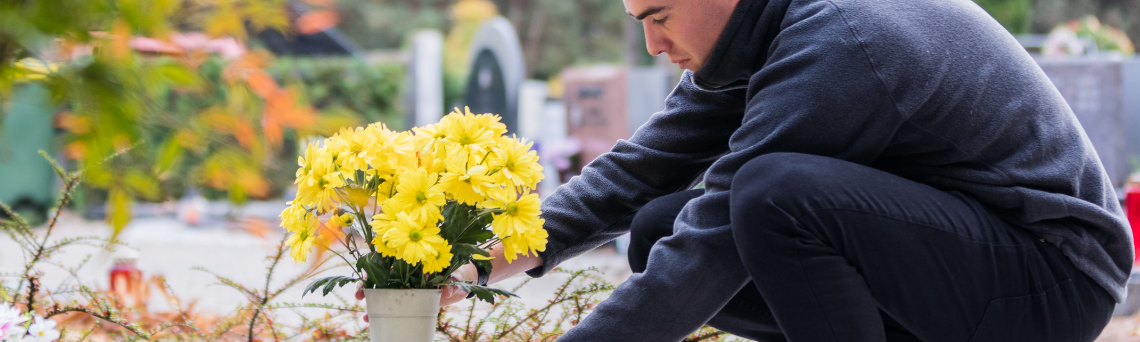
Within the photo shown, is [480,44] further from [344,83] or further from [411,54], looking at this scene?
[344,83]

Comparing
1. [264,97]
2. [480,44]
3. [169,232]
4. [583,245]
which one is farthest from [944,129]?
[480,44]

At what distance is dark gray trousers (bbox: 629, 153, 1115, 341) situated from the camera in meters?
1.07

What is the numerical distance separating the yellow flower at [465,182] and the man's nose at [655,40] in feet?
1.02

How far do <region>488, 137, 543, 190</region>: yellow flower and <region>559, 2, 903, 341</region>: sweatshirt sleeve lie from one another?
20 cm

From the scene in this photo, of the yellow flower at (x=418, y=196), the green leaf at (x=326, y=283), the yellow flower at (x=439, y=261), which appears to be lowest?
the green leaf at (x=326, y=283)

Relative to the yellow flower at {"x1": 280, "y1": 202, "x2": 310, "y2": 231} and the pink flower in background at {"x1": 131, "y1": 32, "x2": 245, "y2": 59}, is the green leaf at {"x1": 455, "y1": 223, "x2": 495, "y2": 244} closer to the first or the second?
the yellow flower at {"x1": 280, "y1": 202, "x2": 310, "y2": 231}

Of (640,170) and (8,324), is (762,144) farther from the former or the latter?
(8,324)

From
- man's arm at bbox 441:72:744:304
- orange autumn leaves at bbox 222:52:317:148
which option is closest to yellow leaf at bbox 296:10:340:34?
orange autumn leaves at bbox 222:52:317:148

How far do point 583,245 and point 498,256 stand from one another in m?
0.18

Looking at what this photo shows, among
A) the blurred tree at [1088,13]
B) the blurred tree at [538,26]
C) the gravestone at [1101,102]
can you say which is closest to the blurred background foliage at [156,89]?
the gravestone at [1101,102]

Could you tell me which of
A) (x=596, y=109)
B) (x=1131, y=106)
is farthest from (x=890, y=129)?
(x=596, y=109)

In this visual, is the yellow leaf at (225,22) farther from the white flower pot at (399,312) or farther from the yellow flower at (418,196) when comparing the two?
the white flower pot at (399,312)

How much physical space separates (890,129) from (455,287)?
2.10 ft

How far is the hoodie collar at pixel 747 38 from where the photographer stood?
1.21m
